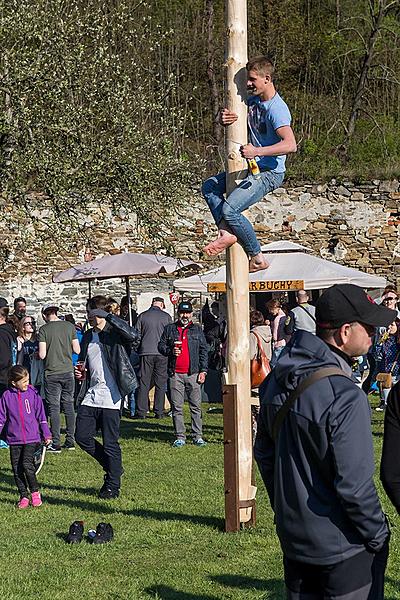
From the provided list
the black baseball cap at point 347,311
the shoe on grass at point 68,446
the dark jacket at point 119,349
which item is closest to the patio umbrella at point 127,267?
the shoe on grass at point 68,446

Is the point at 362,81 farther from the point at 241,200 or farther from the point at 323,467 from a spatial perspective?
the point at 323,467

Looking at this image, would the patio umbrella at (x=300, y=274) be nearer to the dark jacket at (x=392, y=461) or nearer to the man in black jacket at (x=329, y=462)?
the dark jacket at (x=392, y=461)

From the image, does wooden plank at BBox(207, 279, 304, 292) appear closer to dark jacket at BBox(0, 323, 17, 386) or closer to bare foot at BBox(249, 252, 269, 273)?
dark jacket at BBox(0, 323, 17, 386)

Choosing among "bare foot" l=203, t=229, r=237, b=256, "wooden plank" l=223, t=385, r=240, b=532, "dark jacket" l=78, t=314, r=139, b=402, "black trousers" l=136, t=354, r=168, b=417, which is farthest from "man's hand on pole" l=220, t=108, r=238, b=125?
"black trousers" l=136, t=354, r=168, b=417

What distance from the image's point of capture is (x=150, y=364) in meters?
18.5

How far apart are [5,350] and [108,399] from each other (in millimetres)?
4775

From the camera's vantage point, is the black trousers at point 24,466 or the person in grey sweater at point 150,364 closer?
the black trousers at point 24,466

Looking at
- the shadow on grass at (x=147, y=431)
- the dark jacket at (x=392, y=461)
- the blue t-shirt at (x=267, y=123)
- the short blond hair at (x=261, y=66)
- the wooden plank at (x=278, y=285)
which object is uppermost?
the short blond hair at (x=261, y=66)

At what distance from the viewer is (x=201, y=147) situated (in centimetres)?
3303

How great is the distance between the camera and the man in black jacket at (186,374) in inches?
589

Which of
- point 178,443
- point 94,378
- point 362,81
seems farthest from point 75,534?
point 362,81

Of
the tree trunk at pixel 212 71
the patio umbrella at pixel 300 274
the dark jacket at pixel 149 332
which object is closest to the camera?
the dark jacket at pixel 149 332

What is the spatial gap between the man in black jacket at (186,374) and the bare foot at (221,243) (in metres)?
7.09

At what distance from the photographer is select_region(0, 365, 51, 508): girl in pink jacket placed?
1068 cm
